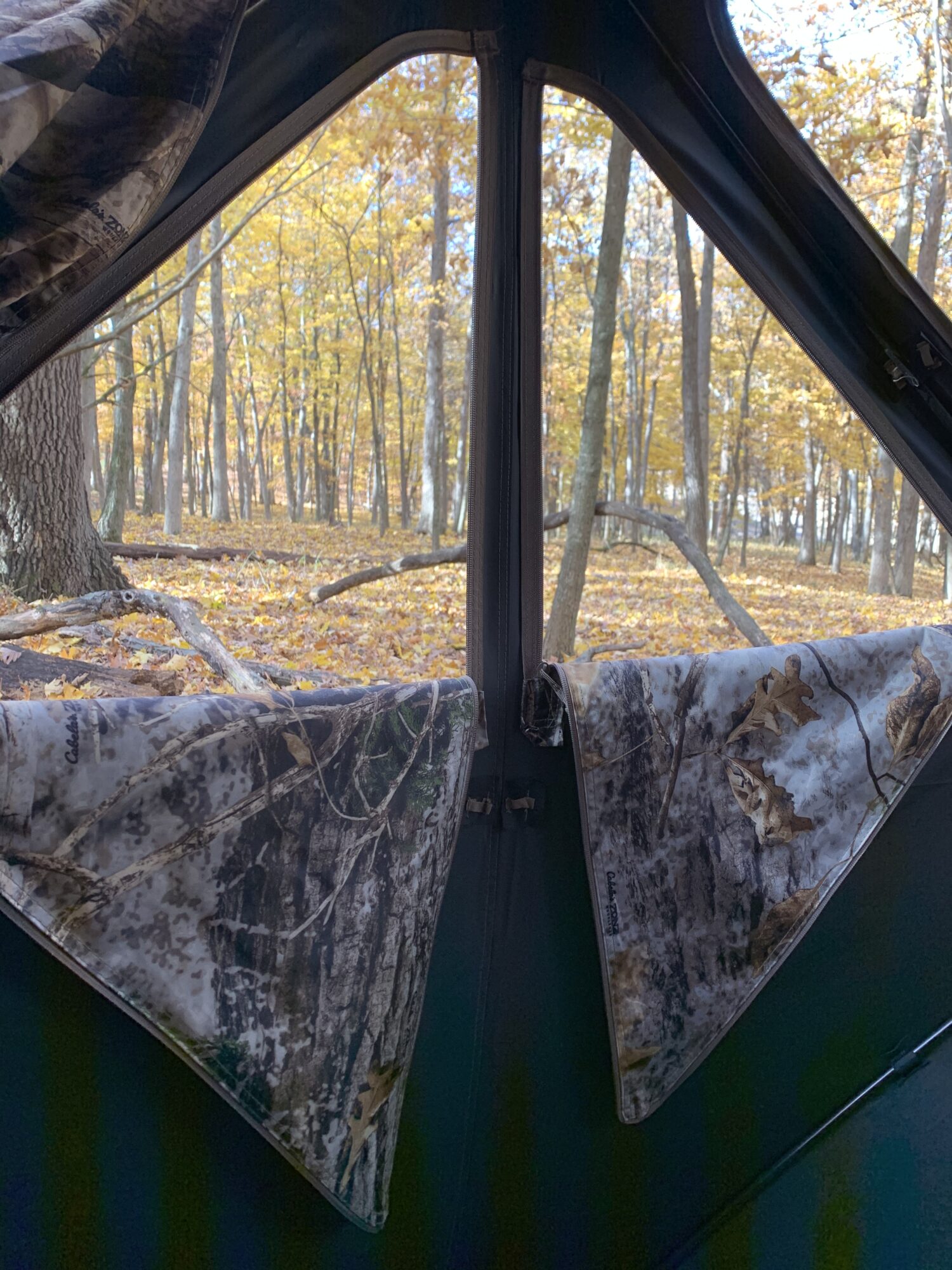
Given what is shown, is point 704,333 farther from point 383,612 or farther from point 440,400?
point 383,612

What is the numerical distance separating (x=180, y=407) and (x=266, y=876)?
8.65 metres

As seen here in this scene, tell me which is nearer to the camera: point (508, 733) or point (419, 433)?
point (508, 733)

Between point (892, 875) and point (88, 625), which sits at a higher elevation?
point (88, 625)

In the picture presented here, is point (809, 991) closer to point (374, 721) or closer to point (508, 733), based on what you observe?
point (508, 733)

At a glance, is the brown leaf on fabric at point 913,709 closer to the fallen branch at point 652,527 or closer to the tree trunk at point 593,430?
the fallen branch at point 652,527

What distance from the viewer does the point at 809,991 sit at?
1322mm

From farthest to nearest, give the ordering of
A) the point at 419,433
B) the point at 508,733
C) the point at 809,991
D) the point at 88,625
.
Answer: the point at 419,433, the point at 88,625, the point at 809,991, the point at 508,733

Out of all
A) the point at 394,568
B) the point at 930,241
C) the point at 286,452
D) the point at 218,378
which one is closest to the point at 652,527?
the point at 394,568

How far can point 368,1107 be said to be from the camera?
1019 mm

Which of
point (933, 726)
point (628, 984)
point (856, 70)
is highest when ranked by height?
point (856, 70)

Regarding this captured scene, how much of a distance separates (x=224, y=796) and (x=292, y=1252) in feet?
1.89

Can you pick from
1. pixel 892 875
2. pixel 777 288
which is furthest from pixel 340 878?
pixel 777 288

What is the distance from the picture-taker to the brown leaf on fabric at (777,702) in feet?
4.01

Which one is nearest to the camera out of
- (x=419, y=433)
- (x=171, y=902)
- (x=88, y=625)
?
(x=171, y=902)
